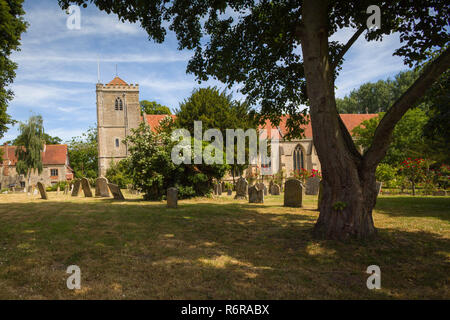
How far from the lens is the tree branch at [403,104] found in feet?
15.9

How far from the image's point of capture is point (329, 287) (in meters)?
3.59

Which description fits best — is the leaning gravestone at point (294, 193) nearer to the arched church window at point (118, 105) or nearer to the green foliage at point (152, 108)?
the arched church window at point (118, 105)

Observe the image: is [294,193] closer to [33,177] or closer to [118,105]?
[118,105]

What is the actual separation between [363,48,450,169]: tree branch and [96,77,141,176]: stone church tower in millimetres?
38470

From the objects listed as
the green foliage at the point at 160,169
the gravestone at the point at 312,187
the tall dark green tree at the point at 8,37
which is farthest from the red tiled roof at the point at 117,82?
the gravestone at the point at 312,187

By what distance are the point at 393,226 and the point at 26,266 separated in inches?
326

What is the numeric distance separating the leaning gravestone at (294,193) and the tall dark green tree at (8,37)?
11654 mm

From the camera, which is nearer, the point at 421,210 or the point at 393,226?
the point at 393,226

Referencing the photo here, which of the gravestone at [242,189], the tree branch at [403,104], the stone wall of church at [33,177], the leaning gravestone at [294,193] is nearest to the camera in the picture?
the tree branch at [403,104]

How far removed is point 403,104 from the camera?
17.1ft

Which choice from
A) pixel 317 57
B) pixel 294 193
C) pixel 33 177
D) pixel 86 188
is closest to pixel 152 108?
pixel 33 177

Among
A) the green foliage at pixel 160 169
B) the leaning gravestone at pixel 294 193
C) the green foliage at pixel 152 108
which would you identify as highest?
the green foliage at pixel 152 108

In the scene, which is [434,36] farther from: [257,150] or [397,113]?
[257,150]
